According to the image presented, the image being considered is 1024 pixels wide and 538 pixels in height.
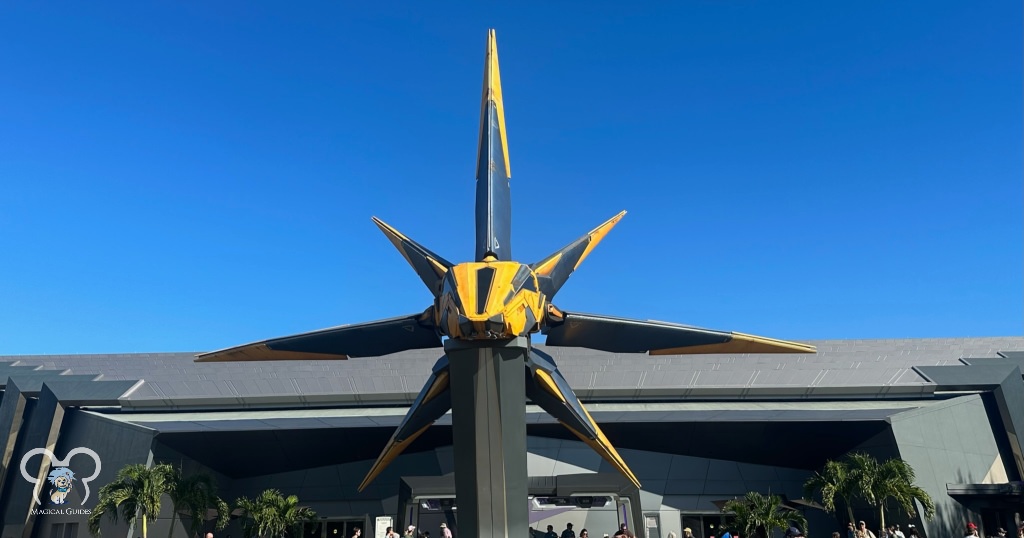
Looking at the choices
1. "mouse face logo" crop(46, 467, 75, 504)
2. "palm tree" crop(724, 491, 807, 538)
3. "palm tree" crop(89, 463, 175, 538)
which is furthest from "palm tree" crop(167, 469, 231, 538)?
"palm tree" crop(724, 491, 807, 538)

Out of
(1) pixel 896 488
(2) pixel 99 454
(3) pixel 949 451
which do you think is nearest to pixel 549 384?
(1) pixel 896 488

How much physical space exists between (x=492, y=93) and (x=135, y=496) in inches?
917

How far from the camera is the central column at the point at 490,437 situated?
47.8 feet

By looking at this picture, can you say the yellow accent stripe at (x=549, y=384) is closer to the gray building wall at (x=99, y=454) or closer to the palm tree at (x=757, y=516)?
the palm tree at (x=757, y=516)

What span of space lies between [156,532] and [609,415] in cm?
2283

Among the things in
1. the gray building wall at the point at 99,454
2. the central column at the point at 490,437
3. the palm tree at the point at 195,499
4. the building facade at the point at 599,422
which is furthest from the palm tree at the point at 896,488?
the gray building wall at the point at 99,454

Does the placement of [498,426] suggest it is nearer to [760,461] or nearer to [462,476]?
[462,476]

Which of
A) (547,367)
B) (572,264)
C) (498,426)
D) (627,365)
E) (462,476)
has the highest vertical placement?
(627,365)

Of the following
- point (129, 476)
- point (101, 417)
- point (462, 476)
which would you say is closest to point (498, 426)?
point (462, 476)

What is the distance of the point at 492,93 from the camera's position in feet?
61.5

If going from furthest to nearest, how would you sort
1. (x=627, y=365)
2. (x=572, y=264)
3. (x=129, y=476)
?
1. (x=627, y=365)
2. (x=129, y=476)
3. (x=572, y=264)

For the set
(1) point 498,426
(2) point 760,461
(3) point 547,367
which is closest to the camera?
(1) point 498,426

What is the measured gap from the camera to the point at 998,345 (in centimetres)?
4162

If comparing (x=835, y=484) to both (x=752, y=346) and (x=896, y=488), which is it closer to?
(x=896, y=488)
